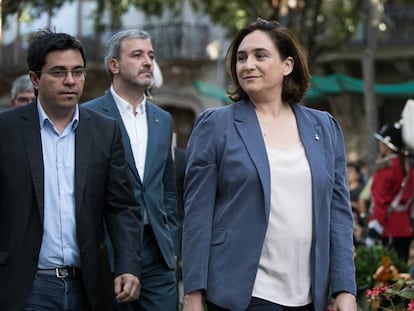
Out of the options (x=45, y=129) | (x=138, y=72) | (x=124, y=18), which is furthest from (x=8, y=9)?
(x=124, y=18)

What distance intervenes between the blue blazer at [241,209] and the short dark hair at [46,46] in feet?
2.97

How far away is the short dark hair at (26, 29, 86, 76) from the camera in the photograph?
495 cm

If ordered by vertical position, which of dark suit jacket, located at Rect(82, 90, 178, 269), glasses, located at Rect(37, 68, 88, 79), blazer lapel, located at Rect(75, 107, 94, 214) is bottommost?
dark suit jacket, located at Rect(82, 90, 178, 269)

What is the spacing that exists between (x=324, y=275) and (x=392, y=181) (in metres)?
6.84

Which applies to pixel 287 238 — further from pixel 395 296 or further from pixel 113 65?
pixel 113 65

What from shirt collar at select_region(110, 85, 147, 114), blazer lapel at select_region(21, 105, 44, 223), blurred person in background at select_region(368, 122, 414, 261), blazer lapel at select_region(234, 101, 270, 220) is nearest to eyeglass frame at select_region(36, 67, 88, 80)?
blazer lapel at select_region(21, 105, 44, 223)

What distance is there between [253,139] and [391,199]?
23.1ft

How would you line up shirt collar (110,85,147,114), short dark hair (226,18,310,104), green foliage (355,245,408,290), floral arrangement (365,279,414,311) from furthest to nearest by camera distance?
green foliage (355,245,408,290)
shirt collar (110,85,147,114)
floral arrangement (365,279,414,311)
short dark hair (226,18,310,104)

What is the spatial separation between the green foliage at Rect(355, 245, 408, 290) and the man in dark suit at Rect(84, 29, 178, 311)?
87.1 inches

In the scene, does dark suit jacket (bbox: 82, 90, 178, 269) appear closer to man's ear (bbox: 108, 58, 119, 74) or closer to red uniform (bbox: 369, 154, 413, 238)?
man's ear (bbox: 108, 58, 119, 74)

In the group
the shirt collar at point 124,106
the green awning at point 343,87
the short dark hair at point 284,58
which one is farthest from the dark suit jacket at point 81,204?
the green awning at point 343,87

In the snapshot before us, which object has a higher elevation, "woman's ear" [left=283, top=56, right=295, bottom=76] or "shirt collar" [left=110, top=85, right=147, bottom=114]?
"woman's ear" [left=283, top=56, right=295, bottom=76]

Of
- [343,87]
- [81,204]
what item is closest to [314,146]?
[81,204]

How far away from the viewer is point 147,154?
20.5 ft
